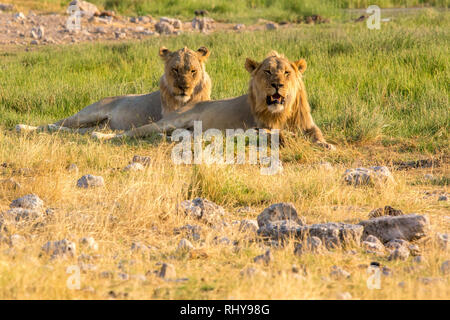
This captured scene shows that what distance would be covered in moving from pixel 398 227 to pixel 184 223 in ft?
4.35

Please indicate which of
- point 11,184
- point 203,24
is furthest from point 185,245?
point 203,24

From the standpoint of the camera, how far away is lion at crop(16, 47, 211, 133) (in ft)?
26.7

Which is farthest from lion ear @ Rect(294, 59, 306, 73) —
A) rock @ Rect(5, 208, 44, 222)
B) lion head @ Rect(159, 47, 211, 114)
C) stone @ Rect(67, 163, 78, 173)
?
rock @ Rect(5, 208, 44, 222)

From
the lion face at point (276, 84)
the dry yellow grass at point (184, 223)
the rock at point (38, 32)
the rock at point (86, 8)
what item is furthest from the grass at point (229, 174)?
the rock at point (86, 8)

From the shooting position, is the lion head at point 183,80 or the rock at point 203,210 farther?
the lion head at point 183,80

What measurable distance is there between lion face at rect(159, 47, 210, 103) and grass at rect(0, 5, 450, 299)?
29.3 inches

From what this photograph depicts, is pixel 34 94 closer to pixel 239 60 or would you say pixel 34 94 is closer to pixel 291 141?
pixel 239 60

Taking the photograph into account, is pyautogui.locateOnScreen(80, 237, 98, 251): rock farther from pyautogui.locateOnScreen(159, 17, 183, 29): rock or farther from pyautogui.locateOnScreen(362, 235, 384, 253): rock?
pyautogui.locateOnScreen(159, 17, 183, 29): rock

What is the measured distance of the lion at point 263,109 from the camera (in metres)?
7.38

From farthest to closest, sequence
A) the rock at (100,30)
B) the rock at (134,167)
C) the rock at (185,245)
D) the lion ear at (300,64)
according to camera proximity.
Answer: the rock at (100,30) → the lion ear at (300,64) → the rock at (134,167) → the rock at (185,245)

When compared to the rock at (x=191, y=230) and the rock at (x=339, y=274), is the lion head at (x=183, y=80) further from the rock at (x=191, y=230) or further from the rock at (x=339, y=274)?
the rock at (x=339, y=274)

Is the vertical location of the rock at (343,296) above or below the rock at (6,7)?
below

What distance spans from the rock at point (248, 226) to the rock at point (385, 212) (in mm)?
826

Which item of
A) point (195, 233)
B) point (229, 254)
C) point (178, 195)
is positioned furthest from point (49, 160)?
point (229, 254)
